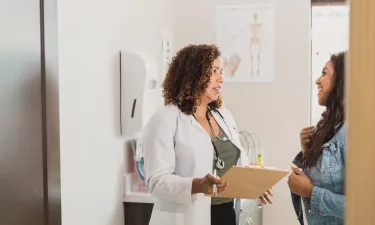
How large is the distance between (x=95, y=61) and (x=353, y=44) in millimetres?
1943

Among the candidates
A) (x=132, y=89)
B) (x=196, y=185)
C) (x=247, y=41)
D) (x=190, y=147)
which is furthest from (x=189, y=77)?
(x=247, y=41)

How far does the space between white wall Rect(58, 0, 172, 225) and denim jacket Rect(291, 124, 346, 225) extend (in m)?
0.88

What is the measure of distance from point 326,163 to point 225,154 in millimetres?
439

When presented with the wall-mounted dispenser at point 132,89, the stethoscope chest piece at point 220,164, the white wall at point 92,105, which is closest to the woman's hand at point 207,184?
the stethoscope chest piece at point 220,164

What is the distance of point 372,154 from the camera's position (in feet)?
1.01

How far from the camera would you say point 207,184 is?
1814 millimetres

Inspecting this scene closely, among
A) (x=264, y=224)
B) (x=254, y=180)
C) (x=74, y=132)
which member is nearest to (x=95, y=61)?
(x=74, y=132)

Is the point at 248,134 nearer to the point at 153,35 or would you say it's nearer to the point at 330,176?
the point at 153,35

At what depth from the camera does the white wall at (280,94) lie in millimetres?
3273

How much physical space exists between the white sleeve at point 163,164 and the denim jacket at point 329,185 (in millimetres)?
441

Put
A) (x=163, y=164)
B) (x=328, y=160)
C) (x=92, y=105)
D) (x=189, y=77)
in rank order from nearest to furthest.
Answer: (x=328, y=160) → (x=163, y=164) → (x=189, y=77) → (x=92, y=105)

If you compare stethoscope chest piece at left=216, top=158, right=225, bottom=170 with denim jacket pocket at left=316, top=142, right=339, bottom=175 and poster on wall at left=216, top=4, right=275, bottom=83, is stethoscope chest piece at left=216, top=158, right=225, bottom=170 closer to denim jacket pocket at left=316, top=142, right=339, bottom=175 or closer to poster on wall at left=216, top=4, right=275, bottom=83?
denim jacket pocket at left=316, top=142, right=339, bottom=175

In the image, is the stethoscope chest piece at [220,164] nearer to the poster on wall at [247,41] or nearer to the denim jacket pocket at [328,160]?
the denim jacket pocket at [328,160]

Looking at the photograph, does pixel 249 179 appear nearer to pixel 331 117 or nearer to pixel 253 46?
pixel 331 117
